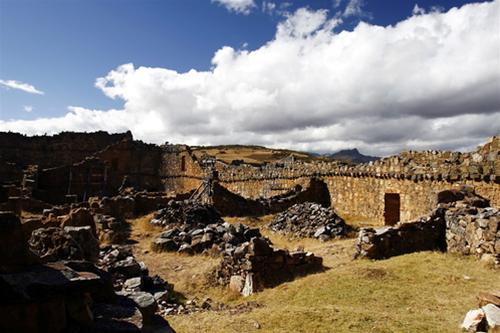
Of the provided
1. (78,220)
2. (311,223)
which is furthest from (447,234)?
(78,220)

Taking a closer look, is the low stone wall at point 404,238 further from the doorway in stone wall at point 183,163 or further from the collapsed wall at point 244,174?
the doorway in stone wall at point 183,163

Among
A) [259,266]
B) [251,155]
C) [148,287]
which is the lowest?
[148,287]

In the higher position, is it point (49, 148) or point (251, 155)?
point (251, 155)

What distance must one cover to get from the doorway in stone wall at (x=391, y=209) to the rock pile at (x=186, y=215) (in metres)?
8.40

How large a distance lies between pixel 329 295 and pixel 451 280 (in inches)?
124

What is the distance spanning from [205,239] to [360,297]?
850 centimetres

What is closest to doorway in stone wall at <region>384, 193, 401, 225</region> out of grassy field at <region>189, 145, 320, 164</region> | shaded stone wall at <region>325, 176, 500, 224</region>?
shaded stone wall at <region>325, 176, 500, 224</region>

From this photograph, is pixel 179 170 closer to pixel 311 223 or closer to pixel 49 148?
pixel 49 148

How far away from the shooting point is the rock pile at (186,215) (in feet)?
70.5

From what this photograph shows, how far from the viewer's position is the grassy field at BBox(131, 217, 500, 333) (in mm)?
7836

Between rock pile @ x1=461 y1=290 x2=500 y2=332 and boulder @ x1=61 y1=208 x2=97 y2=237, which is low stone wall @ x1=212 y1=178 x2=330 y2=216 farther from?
rock pile @ x1=461 y1=290 x2=500 y2=332

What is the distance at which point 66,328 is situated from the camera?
4.55 m

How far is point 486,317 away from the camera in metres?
7.21

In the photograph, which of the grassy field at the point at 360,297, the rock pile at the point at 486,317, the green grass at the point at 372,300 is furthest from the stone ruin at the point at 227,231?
the green grass at the point at 372,300
